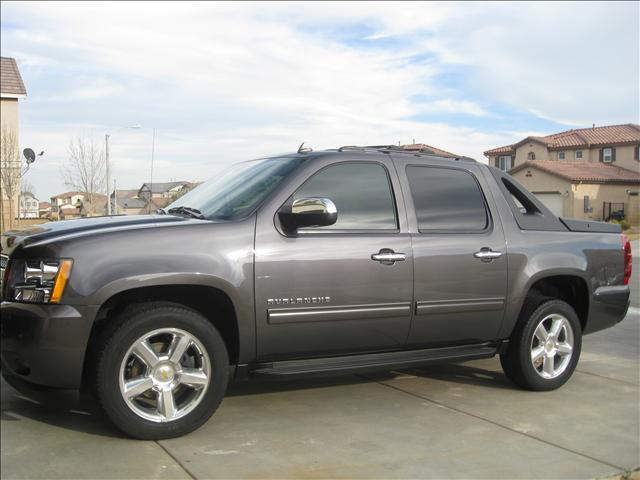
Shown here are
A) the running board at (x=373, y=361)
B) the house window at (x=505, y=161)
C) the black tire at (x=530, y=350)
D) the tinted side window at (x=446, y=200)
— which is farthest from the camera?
the house window at (x=505, y=161)

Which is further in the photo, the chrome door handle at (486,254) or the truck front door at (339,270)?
the chrome door handle at (486,254)

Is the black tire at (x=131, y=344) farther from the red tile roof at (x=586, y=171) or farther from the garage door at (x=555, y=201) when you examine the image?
the garage door at (x=555, y=201)

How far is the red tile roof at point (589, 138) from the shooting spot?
56.8m

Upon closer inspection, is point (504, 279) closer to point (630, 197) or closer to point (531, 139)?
point (630, 197)

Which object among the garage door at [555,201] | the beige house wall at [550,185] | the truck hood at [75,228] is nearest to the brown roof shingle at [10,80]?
the truck hood at [75,228]

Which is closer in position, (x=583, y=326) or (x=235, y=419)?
(x=235, y=419)

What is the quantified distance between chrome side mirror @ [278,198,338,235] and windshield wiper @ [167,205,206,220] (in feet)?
1.93

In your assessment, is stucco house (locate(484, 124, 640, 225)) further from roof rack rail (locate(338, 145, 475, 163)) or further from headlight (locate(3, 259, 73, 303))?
headlight (locate(3, 259, 73, 303))

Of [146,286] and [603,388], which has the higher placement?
[146,286]

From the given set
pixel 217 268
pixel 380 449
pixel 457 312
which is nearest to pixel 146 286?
pixel 217 268

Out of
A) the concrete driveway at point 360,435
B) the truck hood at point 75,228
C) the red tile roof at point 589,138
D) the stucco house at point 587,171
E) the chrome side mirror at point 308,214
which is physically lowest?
the concrete driveway at point 360,435

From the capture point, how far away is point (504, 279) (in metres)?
5.15

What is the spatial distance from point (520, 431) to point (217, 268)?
225 cm

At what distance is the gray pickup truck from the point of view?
3.84 metres
